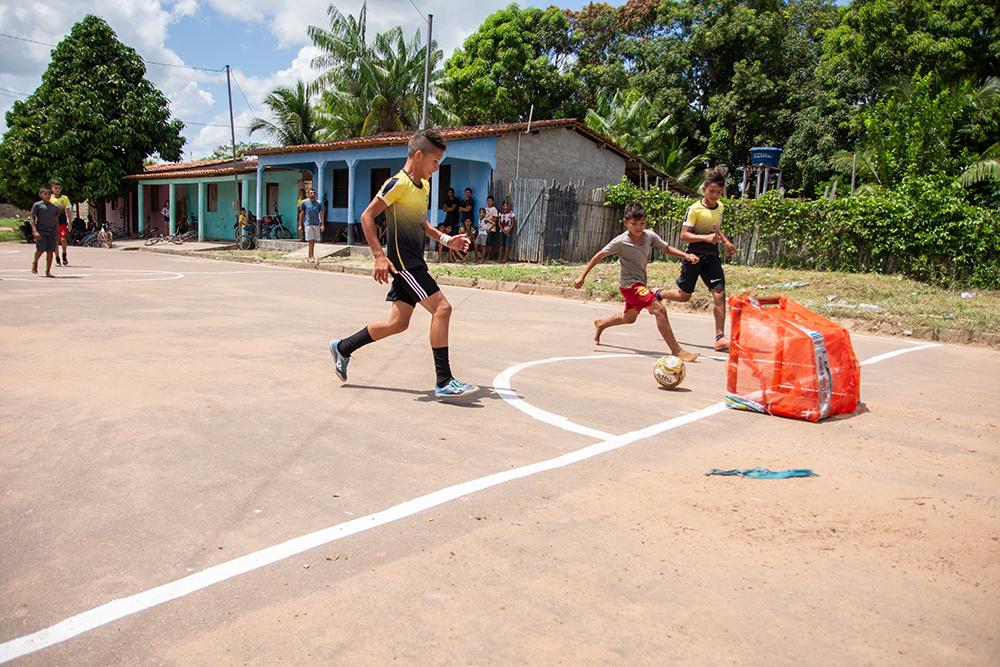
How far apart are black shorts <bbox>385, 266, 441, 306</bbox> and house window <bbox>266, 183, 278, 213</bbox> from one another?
3010cm

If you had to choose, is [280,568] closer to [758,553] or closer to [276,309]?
[758,553]

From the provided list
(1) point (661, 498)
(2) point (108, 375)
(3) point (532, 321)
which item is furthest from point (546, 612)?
(3) point (532, 321)

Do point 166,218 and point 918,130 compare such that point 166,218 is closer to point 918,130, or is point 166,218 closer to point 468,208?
point 468,208

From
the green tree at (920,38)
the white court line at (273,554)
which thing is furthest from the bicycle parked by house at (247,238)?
Answer: the white court line at (273,554)

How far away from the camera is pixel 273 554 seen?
9.50 ft

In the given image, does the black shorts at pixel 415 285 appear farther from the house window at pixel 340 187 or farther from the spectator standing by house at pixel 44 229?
the house window at pixel 340 187

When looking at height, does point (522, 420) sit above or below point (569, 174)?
below

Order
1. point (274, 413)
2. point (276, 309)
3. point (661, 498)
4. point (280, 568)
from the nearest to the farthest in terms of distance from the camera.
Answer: point (280, 568), point (661, 498), point (274, 413), point (276, 309)

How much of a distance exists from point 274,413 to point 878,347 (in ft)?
25.6

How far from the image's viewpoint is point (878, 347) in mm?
9609

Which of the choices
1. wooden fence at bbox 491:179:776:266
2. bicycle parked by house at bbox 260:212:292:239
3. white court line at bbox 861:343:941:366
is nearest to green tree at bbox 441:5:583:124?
bicycle parked by house at bbox 260:212:292:239

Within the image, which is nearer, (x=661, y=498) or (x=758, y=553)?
(x=758, y=553)

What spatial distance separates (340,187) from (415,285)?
2600 cm

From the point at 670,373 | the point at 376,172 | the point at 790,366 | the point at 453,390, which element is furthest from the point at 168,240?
the point at 790,366
